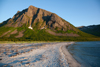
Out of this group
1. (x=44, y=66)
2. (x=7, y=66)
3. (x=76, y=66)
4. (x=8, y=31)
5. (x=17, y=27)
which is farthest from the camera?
(x=17, y=27)

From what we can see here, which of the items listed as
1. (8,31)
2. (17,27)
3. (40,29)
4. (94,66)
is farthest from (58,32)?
(94,66)

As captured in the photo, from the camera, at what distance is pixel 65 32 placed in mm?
198625

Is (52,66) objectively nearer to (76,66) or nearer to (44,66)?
(44,66)

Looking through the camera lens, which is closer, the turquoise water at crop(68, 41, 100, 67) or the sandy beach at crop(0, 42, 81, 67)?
the sandy beach at crop(0, 42, 81, 67)

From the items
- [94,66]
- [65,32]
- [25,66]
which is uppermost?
[65,32]

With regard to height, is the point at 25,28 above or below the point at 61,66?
above

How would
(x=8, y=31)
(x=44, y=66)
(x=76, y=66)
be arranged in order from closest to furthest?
(x=44, y=66), (x=76, y=66), (x=8, y=31)

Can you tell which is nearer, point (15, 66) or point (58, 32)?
point (15, 66)

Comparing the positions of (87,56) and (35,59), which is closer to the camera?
(35,59)

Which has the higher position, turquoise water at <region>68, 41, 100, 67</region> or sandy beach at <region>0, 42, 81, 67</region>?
sandy beach at <region>0, 42, 81, 67</region>

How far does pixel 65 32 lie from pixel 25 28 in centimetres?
9567

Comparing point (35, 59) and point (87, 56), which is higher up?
point (35, 59)

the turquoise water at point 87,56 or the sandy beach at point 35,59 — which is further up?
the sandy beach at point 35,59

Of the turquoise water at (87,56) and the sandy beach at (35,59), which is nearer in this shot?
the sandy beach at (35,59)
